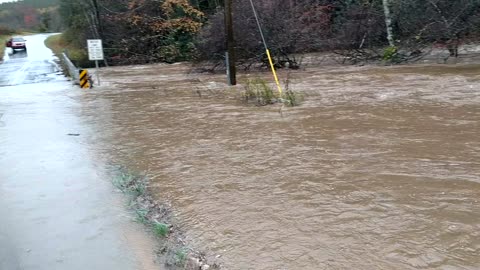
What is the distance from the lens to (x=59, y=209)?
6773mm

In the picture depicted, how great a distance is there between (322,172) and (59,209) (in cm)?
361

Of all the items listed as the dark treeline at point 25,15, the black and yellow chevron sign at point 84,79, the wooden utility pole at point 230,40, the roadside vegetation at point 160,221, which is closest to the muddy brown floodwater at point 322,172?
the roadside vegetation at point 160,221

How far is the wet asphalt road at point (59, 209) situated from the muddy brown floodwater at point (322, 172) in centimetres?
61

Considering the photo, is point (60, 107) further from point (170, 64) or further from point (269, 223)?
point (170, 64)

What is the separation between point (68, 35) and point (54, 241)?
167ft

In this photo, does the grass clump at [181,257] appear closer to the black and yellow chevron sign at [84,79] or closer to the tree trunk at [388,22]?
the black and yellow chevron sign at [84,79]

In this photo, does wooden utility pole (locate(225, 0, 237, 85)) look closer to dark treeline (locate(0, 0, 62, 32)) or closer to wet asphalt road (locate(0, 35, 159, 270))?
wet asphalt road (locate(0, 35, 159, 270))

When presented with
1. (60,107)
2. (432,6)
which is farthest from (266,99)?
(432,6)

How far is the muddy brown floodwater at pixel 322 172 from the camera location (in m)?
4.93

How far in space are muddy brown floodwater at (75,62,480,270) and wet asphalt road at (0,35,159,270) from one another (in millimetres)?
606

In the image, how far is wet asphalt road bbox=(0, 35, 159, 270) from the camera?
526 centimetres

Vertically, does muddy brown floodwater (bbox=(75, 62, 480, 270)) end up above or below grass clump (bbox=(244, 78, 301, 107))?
below

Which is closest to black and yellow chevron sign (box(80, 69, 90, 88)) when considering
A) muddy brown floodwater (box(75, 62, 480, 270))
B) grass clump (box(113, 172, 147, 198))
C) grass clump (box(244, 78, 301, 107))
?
muddy brown floodwater (box(75, 62, 480, 270))

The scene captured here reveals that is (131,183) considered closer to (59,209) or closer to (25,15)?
(59,209)
